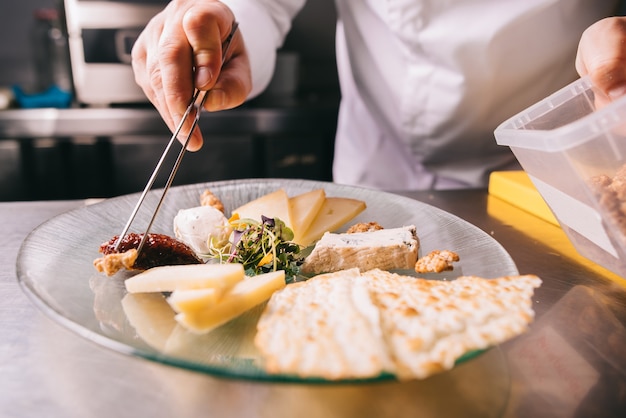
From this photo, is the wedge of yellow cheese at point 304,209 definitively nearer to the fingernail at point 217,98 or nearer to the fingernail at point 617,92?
the fingernail at point 217,98

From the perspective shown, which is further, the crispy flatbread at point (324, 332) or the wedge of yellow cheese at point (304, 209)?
the wedge of yellow cheese at point (304, 209)

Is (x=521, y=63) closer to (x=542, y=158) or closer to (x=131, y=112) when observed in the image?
(x=542, y=158)

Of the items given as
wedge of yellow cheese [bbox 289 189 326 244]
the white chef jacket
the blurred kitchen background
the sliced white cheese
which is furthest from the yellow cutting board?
the blurred kitchen background

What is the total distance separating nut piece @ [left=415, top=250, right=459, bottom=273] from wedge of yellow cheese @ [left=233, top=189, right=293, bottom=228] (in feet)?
0.80

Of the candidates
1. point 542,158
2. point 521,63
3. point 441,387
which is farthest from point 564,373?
point 521,63

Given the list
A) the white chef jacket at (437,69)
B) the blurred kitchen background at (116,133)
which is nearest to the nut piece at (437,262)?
the white chef jacket at (437,69)

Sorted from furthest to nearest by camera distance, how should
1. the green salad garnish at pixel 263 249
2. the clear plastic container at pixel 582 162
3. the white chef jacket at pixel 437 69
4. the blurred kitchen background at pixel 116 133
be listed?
the blurred kitchen background at pixel 116 133 < the white chef jacket at pixel 437 69 < the green salad garnish at pixel 263 249 < the clear plastic container at pixel 582 162

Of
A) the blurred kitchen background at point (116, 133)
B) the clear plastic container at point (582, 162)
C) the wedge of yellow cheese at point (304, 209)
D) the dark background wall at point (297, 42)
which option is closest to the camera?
the clear plastic container at point (582, 162)

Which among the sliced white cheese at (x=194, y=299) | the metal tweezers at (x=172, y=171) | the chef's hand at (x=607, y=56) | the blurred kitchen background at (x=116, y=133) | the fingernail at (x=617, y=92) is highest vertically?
the chef's hand at (x=607, y=56)

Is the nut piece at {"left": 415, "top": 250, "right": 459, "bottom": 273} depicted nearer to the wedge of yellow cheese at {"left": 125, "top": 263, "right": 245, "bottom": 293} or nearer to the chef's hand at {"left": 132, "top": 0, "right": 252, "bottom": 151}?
the wedge of yellow cheese at {"left": 125, "top": 263, "right": 245, "bottom": 293}

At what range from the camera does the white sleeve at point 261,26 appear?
1260 millimetres

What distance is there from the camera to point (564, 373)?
532mm

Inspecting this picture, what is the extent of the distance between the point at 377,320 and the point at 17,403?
336mm

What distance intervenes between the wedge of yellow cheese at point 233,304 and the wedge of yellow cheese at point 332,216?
0.85 ft
